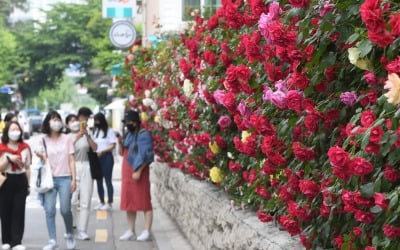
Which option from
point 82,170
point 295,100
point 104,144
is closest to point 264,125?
point 295,100

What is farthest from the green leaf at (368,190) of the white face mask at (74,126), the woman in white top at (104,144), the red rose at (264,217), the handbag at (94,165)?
the woman in white top at (104,144)

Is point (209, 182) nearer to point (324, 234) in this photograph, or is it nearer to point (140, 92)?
point (324, 234)

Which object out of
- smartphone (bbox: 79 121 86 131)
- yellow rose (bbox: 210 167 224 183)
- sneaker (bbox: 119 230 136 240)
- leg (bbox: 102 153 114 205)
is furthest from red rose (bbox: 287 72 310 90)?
leg (bbox: 102 153 114 205)

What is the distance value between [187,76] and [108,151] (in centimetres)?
591

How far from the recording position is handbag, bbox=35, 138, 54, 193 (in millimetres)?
11430

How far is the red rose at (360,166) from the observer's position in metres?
3.85

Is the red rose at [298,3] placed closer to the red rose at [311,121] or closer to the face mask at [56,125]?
the red rose at [311,121]

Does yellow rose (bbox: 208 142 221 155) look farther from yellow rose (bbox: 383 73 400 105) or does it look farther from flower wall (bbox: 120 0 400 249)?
yellow rose (bbox: 383 73 400 105)

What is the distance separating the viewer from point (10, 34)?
74.7m

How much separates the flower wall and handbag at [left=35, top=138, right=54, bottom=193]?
3470 millimetres

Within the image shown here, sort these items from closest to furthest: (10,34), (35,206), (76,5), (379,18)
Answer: (379,18), (35,206), (76,5), (10,34)

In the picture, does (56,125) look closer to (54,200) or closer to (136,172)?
(54,200)

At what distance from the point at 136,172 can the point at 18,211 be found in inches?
65.2

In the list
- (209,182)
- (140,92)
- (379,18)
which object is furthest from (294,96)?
(140,92)
